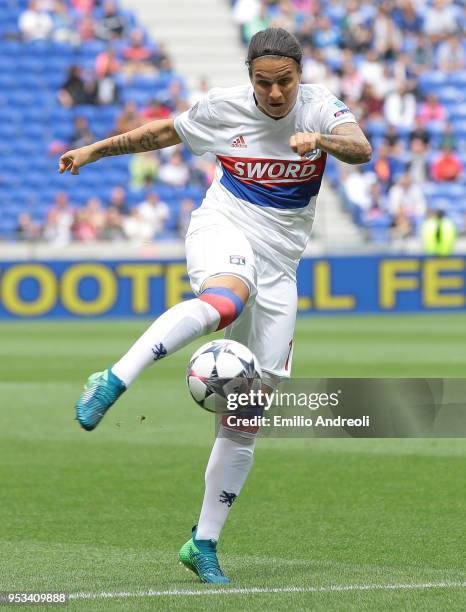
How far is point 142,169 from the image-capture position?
25672 millimetres

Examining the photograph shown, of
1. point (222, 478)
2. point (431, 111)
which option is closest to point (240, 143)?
point (222, 478)

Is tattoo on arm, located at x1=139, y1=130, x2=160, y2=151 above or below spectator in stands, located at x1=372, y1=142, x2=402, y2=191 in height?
above

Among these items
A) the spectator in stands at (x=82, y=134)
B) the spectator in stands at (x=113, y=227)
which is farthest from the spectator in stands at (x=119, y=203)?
the spectator in stands at (x=82, y=134)

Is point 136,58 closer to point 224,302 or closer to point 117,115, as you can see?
point 117,115

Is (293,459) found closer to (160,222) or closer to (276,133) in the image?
(276,133)

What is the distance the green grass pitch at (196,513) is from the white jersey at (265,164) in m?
1.09

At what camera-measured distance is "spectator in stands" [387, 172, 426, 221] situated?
25844 mm

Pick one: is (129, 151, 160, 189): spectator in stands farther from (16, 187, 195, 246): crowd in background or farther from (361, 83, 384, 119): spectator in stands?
(361, 83, 384, 119): spectator in stands

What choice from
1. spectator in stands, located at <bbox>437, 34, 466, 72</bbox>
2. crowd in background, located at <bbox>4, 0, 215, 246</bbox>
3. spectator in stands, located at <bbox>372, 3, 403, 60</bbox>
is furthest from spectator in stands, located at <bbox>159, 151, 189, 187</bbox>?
spectator in stands, located at <bbox>437, 34, 466, 72</bbox>

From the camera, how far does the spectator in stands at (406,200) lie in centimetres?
2584

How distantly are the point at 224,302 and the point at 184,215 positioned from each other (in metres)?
18.5

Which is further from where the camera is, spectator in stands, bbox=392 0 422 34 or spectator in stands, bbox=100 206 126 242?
spectator in stands, bbox=392 0 422 34

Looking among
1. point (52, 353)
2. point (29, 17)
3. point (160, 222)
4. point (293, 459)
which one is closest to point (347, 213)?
point (160, 222)

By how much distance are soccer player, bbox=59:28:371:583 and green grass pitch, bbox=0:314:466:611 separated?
42 cm
